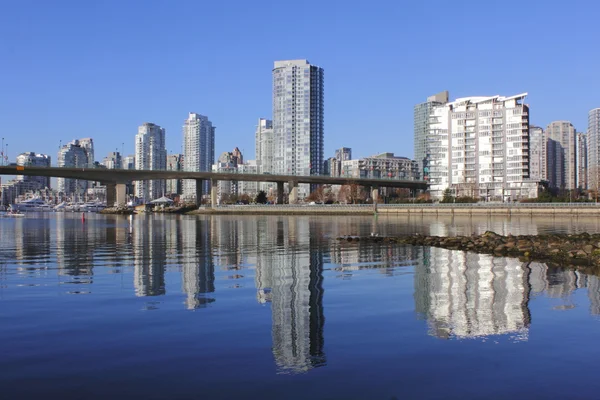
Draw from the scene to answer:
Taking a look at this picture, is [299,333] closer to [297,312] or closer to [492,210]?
[297,312]

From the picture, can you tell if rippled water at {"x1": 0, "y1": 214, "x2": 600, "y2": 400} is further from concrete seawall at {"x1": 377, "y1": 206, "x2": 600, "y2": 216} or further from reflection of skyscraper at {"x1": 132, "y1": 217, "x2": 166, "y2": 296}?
concrete seawall at {"x1": 377, "y1": 206, "x2": 600, "y2": 216}

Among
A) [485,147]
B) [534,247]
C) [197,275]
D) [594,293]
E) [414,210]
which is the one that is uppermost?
[485,147]

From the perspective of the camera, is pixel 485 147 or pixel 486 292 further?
pixel 485 147

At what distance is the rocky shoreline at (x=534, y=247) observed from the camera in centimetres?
3180

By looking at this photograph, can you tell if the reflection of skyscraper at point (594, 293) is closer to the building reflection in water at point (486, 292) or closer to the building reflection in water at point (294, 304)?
the building reflection in water at point (486, 292)

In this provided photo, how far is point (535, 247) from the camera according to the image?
37.2 metres

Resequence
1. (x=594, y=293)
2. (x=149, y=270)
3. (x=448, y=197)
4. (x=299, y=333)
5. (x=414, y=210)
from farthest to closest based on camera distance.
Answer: (x=448, y=197) < (x=414, y=210) < (x=149, y=270) < (x=594, y=293) < (x=299, y=333)

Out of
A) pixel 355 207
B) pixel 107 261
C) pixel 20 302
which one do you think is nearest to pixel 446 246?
pixel 107 261

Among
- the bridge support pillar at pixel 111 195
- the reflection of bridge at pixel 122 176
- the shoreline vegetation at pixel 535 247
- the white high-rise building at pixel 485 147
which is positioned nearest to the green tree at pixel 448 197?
the white high-rise building at pixel 485 147

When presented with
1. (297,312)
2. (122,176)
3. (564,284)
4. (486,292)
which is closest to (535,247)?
(564,284)

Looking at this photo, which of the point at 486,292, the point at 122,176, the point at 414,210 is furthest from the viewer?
the point at 122,176

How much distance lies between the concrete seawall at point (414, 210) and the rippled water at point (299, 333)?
327ft

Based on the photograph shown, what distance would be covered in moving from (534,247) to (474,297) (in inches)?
759

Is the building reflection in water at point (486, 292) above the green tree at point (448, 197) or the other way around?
the other way around
